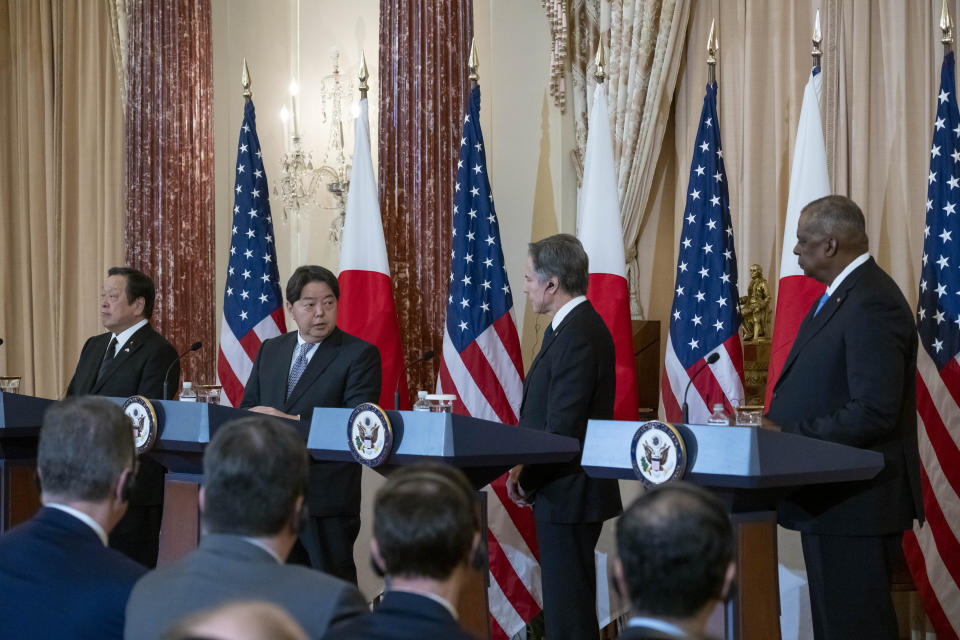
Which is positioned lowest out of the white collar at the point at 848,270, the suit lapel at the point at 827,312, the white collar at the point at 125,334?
the white collar at the point at 125,334

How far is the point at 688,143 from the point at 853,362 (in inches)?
138

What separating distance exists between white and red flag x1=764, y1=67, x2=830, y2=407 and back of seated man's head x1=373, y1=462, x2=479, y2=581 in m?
3.47

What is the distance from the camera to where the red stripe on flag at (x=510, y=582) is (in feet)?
17.3

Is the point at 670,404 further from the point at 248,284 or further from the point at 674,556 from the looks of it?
the point at 674,556

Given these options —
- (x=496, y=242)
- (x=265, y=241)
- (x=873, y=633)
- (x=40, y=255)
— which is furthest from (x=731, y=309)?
(x=40, y=255)

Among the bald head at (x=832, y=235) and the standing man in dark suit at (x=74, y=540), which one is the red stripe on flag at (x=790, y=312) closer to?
the bald head at (x=832, y=235)

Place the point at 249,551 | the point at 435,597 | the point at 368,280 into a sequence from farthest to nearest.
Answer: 1. the point at 368,280
2. the point at 249,551
3. the point at 435,597

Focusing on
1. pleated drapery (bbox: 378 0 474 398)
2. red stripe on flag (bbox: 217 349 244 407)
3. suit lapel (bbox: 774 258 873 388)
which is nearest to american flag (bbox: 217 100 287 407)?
red stripe on flag (bbox: 217 349 244 407)

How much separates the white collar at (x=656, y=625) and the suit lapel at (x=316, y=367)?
2968 millimetres

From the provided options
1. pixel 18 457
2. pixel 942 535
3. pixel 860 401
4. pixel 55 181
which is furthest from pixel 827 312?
pixel 55 181

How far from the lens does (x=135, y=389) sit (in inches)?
195

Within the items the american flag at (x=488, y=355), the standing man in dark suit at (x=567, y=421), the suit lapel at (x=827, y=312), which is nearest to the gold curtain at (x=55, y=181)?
the american flag at (x=488, y=355)

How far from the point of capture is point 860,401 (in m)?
3.28

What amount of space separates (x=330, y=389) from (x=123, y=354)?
1.19 m
